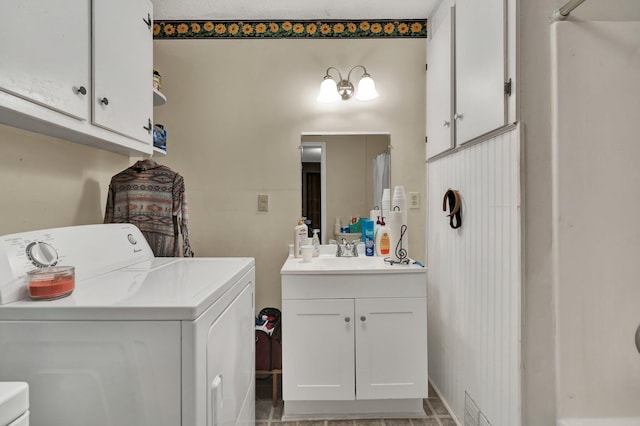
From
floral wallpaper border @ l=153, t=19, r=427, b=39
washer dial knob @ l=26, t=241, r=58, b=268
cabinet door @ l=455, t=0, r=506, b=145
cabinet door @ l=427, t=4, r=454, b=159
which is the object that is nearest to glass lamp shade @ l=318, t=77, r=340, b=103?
floral wallpaper border @ l=153, t=19, r=427, b=39

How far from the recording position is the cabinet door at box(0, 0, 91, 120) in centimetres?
91

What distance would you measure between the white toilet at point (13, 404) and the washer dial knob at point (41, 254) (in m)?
0.48

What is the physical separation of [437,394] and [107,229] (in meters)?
2.02

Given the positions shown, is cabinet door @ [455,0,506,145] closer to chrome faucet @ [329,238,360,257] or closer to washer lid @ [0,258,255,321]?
chrome faucet @ [329,238,360,257]

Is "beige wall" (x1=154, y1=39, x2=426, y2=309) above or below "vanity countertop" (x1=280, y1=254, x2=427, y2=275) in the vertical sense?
above

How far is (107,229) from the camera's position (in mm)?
1374

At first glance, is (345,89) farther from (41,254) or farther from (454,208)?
(41,254)

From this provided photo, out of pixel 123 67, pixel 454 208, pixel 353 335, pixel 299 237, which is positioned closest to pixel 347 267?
pixel 353 335

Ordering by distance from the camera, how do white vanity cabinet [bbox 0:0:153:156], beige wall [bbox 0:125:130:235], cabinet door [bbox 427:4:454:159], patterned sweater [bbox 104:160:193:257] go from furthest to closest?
cabinet door [bbox 427:4:454:159] < patterned sweater [bbox 104:160:193:257] < beige wall [bbox 0:125:130:235] < white vanity cabinet [bbox 0:0:153:156]

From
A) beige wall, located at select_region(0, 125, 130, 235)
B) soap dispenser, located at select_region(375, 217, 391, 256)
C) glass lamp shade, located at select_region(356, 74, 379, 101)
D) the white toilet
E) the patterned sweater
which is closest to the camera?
the white toilet

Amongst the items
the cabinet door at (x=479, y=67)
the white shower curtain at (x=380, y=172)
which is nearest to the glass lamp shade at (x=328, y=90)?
the white shower curtain at (x=380, y=172)

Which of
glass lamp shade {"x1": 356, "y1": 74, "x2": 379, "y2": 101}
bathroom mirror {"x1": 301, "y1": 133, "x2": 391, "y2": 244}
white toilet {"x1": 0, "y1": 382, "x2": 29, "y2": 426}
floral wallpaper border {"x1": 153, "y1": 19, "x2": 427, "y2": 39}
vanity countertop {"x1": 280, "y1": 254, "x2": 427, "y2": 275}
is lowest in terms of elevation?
white toilet {"x1": 0, "y1": 382, "x2": 29, "y2": 426}

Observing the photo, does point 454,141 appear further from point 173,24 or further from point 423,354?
point 173,24

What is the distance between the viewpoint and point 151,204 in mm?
1754
